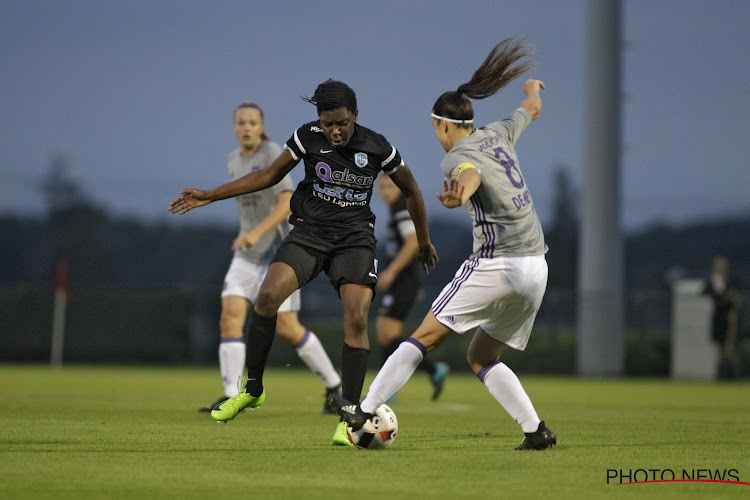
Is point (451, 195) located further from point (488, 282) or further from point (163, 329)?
point (163, 329)

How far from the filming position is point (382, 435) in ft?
20.7

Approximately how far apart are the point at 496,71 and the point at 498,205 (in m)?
1.10

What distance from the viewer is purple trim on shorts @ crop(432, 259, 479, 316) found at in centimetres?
628

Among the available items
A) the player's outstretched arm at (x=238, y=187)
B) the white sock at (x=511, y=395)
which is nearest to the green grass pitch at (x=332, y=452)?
the white sock at (x=511, y=395)

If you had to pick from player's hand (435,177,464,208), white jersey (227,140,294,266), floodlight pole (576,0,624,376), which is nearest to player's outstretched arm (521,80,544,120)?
player's hand (435,177,464,208)

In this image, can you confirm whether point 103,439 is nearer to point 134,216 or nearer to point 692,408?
point 692,408

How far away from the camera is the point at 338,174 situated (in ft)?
22.4

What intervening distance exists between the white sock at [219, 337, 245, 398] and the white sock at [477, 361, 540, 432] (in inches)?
134

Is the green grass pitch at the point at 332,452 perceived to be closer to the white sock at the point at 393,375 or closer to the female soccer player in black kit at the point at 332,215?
the white sock at the point at 393,375

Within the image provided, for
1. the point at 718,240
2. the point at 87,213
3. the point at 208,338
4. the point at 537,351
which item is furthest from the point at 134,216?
the point at 718,240

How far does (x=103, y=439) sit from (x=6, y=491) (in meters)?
2.23

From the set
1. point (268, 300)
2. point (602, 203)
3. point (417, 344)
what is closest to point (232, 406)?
point (268, 300)

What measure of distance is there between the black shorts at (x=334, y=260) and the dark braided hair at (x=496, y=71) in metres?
1.05

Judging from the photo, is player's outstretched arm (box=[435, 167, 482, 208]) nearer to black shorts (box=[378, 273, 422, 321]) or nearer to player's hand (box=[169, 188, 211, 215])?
player's hand (box=[169, 188, 211, 215])
